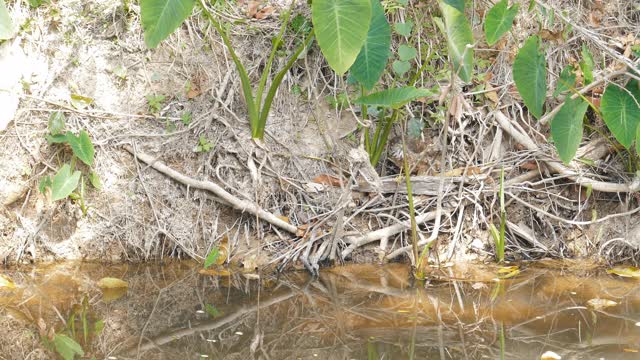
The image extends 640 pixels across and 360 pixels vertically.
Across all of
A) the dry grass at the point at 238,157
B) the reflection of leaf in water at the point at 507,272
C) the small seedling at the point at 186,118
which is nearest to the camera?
the reflection of leaf in water at the point at 507,272

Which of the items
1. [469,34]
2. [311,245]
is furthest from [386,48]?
[311,245]

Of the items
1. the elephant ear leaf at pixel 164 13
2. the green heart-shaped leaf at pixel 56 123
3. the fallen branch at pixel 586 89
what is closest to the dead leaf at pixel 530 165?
the fallen branch at pixel 586 89

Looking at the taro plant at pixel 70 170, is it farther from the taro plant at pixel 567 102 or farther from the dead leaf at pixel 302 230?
the taro plant at pixel 567 102

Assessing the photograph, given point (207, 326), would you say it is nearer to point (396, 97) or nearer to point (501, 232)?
point (396, 97)

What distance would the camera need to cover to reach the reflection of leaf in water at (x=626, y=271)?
12.5ft

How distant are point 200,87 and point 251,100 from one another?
42 cm

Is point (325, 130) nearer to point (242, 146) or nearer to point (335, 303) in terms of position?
point (242, 146)

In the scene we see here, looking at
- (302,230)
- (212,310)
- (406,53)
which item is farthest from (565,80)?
(212,310)

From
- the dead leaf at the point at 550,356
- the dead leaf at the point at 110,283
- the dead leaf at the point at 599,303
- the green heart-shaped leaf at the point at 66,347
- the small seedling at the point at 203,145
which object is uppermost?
the small seedling at the point at 203,145

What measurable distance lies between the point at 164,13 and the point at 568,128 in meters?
2.01

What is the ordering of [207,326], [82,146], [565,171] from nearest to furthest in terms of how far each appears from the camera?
[207,326], [82,146], [565,171]

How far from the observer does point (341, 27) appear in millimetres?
3248

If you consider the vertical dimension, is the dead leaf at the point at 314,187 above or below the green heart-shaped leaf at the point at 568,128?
below

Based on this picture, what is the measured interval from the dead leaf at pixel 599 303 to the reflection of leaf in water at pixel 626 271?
0.46 metres
